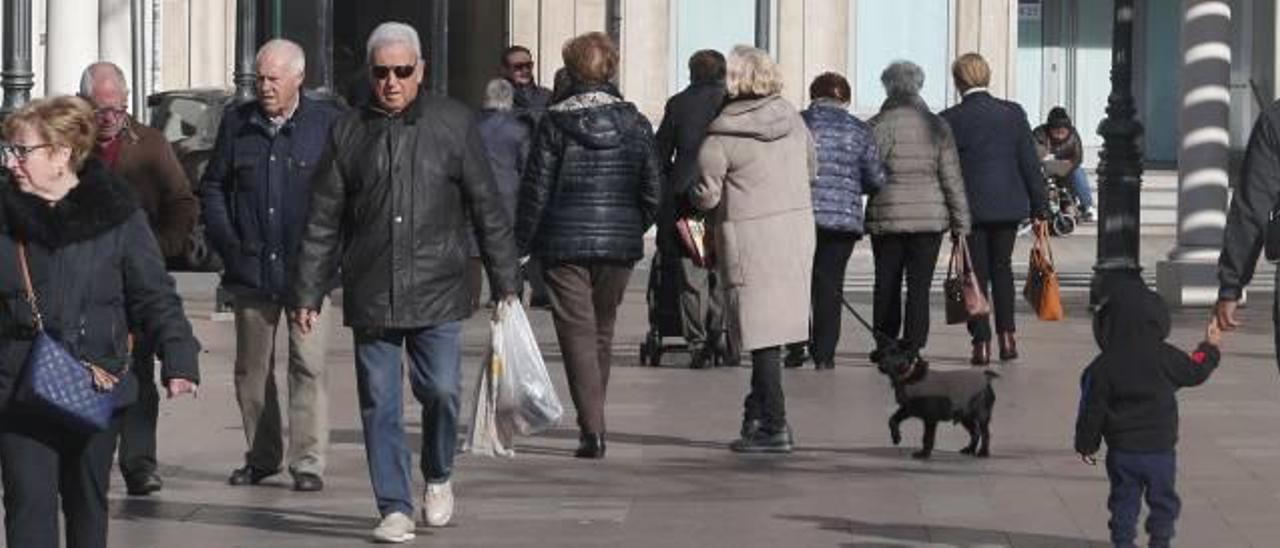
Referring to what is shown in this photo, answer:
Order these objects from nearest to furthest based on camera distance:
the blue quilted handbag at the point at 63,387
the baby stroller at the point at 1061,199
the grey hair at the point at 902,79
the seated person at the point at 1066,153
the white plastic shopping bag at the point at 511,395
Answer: the blue quilted handbag at the point at 63,387, the white plastic shopping bag at the point at 511,395, the grey hair at the point at 902,79, the baby stroller at the point at 1061,199, the seated person at the point at 1066,153

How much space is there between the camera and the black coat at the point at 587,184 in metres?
15.2

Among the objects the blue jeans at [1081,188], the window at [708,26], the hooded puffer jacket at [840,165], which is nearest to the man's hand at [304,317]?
the hooded puffer jacket at [840,165]

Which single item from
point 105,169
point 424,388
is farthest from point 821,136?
point 105,169

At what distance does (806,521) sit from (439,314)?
62.5 inches

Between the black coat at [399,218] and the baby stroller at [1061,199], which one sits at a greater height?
the black coat at [399,218]

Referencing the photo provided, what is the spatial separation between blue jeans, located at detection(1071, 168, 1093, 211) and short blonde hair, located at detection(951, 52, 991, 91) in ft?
56.5

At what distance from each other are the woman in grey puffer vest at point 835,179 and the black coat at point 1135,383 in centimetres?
704

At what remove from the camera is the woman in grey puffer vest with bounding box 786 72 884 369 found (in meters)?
18.8

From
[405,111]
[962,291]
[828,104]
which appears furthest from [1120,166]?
[405,111]

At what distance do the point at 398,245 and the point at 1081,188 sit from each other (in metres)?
26.0

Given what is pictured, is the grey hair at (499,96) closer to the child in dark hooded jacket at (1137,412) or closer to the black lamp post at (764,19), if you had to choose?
the child in dark hooded jacket at (1137,412)

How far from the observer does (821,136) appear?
18812mm

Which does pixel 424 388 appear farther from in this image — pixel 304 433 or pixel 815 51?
pixel 815 51

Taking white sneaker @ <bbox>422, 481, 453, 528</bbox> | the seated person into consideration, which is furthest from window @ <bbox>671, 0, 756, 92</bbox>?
white sneaker @ <bbox>422, 481, 453, 528</bbox>
